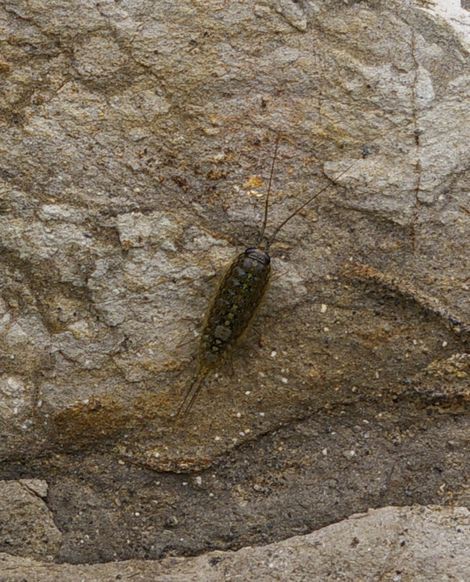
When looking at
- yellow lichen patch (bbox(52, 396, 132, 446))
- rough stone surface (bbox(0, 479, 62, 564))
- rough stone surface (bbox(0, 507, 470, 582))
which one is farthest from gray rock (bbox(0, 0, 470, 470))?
rough stone surface (bbox(0, 507, 470, 582))

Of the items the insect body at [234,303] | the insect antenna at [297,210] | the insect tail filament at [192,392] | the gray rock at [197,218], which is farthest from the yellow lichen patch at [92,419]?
the insect antenna at [297,210]

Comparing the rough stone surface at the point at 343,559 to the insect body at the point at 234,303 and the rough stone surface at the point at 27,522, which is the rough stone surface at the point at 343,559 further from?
the insect body at the point at 234,303

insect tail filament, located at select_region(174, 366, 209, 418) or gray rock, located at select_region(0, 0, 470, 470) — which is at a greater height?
gray rock, located at select_region(0, 0, 470, 470)

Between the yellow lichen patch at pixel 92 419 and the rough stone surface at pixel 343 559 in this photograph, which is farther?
the yellow lichen patch at pixel 92 419

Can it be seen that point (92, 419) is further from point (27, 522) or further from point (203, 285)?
point (203, 285)

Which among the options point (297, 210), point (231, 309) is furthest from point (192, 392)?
point (297, 210)

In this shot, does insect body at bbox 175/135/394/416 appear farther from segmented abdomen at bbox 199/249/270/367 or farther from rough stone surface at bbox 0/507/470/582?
rough stone surface at bbox 0/507/470/582

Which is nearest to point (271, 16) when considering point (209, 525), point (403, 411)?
point (403, 411)
